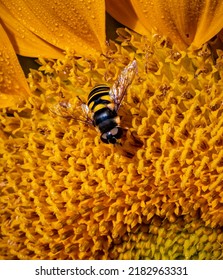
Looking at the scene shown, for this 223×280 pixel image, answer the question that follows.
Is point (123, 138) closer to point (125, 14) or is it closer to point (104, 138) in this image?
point (104, 138)

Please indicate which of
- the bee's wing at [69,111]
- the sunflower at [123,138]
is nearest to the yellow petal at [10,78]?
the sunflower at [123,138]

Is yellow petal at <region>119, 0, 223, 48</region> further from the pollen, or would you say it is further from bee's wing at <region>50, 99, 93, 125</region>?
bee's wing at <region>50, 99, 93, 125</region>

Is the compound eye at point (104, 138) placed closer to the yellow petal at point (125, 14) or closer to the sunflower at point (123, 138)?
the sunflower at point (123, 138)

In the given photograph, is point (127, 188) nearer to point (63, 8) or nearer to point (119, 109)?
point (119, 109)

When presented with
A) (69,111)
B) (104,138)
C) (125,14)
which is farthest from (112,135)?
(125,14)

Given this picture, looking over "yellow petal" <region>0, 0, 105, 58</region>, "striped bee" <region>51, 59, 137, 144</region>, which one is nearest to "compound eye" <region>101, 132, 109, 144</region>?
"striped bee" <region>51, 59, 137, 144</region>
